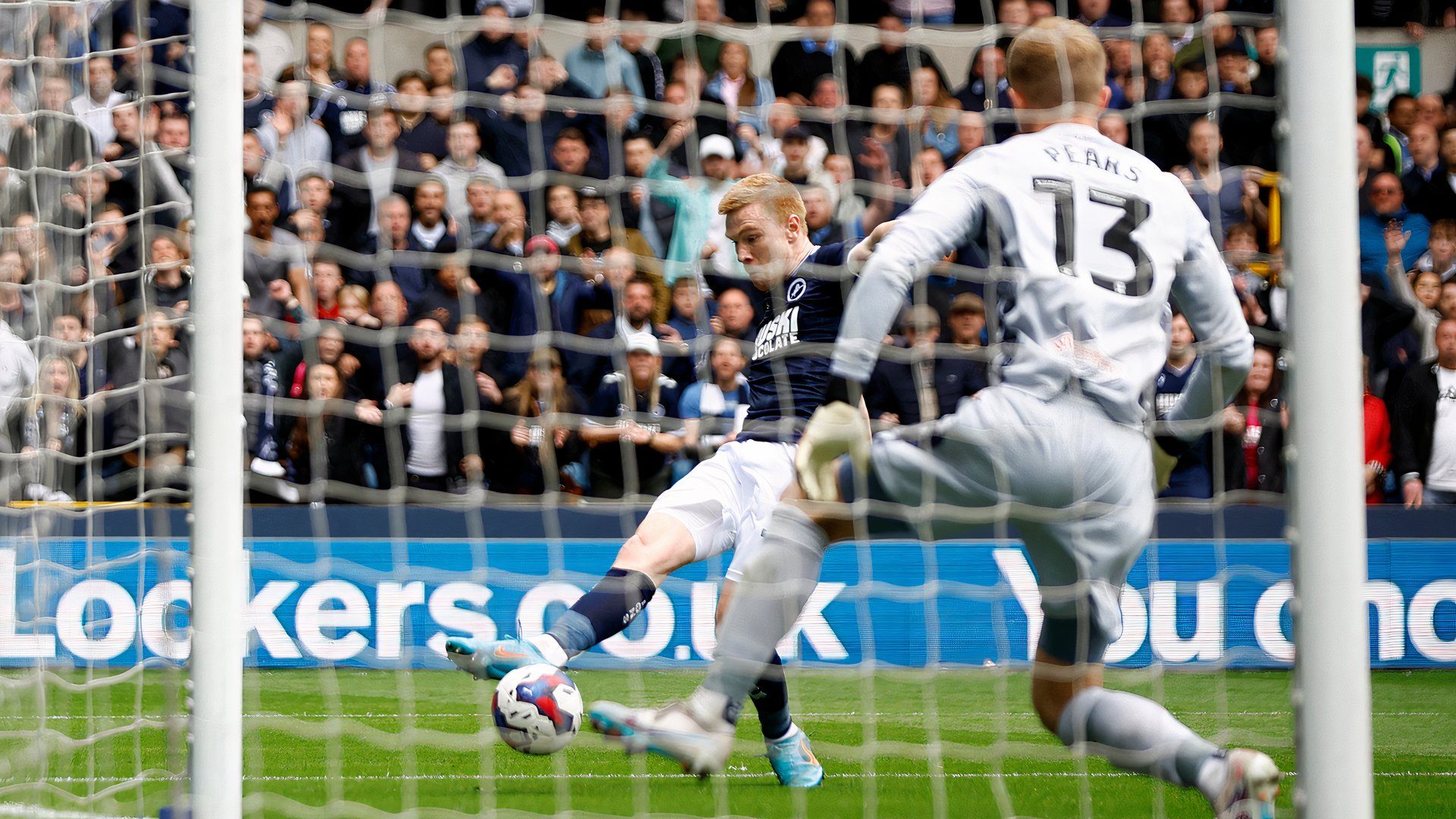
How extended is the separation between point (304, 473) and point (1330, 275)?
16.4ft

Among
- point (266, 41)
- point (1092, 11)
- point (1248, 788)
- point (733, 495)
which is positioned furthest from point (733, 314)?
point (1248, 788)

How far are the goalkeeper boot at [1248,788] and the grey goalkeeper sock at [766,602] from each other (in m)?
0.93

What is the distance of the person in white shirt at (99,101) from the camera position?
419cm

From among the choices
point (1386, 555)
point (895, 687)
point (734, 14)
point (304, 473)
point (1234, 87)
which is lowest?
point (895, 687)

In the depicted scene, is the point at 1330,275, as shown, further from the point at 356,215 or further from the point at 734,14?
the point at 734,14

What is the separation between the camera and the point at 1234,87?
722 cm

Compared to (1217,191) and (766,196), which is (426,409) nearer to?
(766,196)

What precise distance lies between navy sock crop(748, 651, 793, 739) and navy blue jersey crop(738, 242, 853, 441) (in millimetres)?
733

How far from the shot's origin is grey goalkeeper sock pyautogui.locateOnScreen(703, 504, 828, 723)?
3125 mm

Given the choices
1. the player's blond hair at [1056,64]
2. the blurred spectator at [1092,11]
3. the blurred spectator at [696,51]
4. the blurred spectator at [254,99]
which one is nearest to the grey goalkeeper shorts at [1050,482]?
the player's blond hair at [1056,64]

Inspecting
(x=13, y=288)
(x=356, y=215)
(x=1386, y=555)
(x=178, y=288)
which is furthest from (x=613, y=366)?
(x=1386, y=555)

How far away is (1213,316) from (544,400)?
3319 millimetres

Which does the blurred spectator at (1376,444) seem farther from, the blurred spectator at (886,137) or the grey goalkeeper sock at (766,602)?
the grey goalkeeper sock at (766,602)

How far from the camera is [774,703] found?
4.55 m
